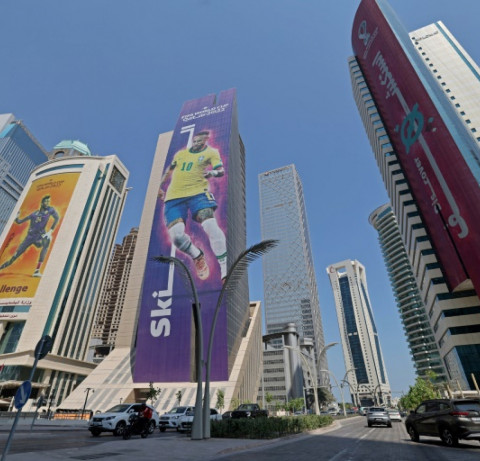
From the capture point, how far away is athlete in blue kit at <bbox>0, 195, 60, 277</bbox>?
75.4 m

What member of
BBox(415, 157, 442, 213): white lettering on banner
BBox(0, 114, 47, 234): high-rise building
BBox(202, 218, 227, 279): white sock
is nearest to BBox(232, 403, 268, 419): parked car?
BBox(202, 218, 227, 279): white sock

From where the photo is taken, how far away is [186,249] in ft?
218

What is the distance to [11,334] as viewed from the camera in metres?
68.5

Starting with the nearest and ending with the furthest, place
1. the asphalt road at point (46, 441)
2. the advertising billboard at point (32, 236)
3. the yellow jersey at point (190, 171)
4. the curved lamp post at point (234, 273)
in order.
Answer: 1. the asphalt road at point (46, 441)
2. the curved lamp post at point (234, 273)
3. the advertising billboard at point (32, 236)
4. the yellow jersey at point (190, 171)

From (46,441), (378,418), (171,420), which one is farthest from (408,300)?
(46,441)

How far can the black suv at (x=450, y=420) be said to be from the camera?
471 inches

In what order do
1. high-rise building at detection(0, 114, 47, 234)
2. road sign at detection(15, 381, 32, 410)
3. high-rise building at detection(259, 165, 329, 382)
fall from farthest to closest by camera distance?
1. high-rise building at detection(259, 165, 329, 382)
2. high-rise building at detection(0, 114, 47, 234)
3. road sign at detection(15, 381, 32, 410)

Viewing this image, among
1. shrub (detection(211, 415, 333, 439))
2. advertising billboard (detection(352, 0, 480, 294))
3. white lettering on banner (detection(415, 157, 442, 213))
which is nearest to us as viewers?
shrub (detection(211, 415, 333, 439))

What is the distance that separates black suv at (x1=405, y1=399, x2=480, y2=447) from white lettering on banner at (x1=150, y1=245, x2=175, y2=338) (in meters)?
52.5

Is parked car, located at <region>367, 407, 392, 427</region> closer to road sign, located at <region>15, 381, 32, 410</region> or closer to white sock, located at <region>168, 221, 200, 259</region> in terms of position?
road sign, located at <region>15, 381, 32, 410</region>

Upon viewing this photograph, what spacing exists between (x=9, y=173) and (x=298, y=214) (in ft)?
513

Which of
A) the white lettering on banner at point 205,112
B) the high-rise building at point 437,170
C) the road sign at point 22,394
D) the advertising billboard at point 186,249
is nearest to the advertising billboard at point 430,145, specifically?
the high-rise building at point 437,170

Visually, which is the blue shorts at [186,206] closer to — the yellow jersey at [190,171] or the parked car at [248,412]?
the yellow jersey at [190,171]

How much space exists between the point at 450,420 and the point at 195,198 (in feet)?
210
